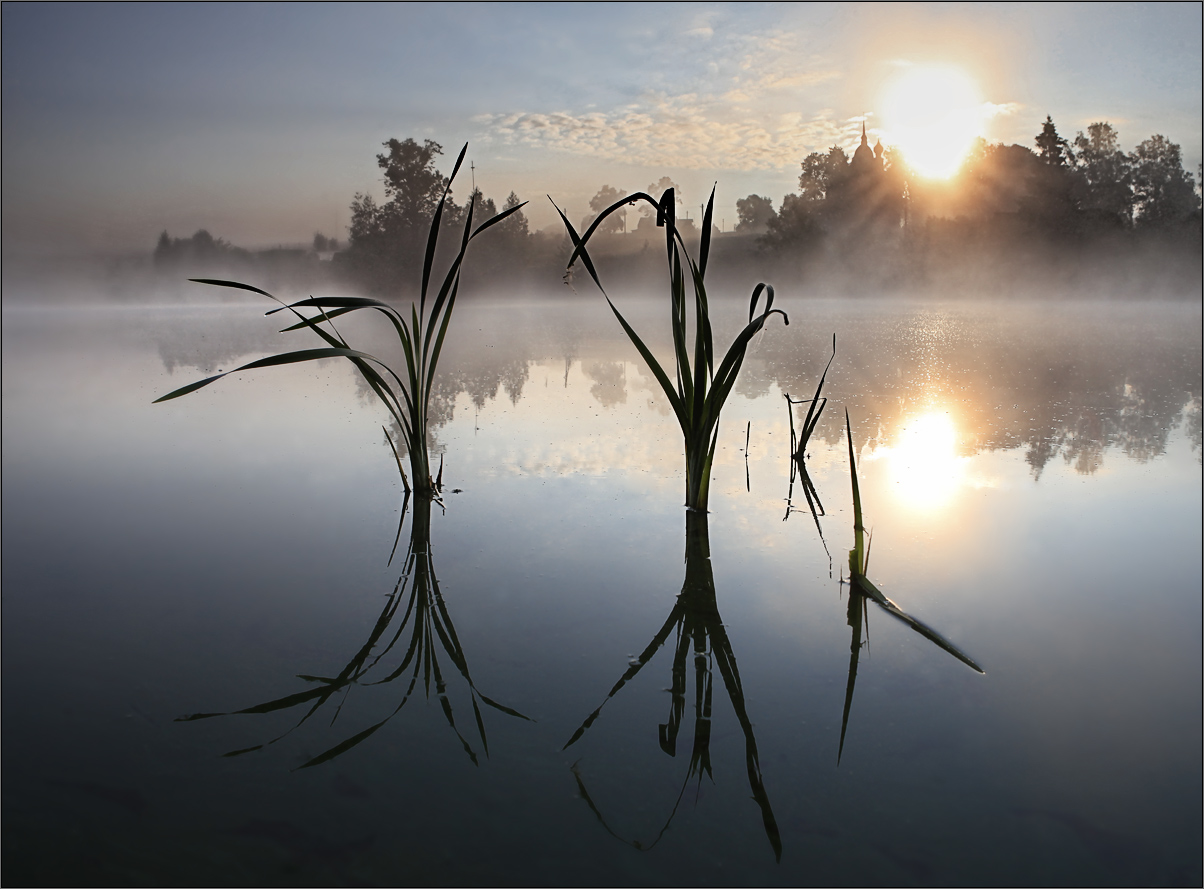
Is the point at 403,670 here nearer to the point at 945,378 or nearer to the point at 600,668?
the point at 600,668

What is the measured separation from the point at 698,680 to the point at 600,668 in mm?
175

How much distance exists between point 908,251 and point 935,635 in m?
35.8

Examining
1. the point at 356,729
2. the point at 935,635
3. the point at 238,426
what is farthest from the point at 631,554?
the point at 238,426

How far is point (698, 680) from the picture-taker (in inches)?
53.1

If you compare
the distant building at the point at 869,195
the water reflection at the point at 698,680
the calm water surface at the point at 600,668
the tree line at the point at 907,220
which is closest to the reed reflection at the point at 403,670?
the calm water surface at the point at 600,668

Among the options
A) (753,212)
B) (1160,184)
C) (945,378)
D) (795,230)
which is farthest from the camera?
(753,212)

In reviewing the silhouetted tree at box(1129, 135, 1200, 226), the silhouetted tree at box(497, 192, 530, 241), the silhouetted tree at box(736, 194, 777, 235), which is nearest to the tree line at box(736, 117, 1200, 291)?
the silhouetted tree at box(1129, 135, 1200, 226)

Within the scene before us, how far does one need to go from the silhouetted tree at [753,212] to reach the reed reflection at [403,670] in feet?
199

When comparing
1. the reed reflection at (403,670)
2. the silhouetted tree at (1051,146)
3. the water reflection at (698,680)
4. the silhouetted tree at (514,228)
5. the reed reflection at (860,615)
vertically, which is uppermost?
the silhouetted tree at (1051,146)

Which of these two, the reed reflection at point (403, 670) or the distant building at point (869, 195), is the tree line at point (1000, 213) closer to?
the distant building at point (869, 195)

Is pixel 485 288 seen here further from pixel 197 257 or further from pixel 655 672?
pixel 655 672

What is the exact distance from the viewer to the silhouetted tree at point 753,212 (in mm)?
59531

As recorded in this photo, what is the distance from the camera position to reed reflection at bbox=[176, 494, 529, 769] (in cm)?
119

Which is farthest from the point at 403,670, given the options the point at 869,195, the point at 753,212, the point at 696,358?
the point at 753,212
